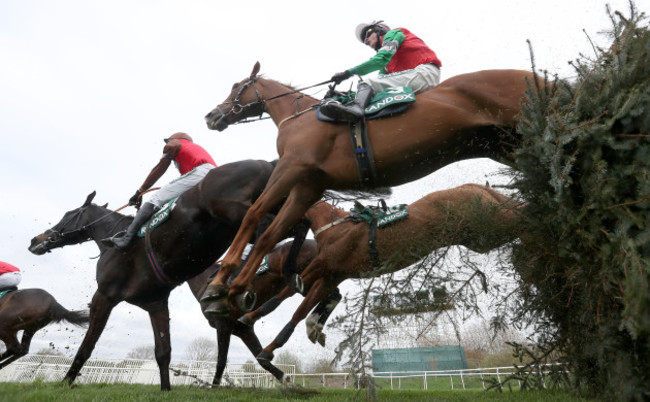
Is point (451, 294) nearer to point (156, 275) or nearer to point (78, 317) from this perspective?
point (156, 275)

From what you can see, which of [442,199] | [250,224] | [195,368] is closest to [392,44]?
[442,199]

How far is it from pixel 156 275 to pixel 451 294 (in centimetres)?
388

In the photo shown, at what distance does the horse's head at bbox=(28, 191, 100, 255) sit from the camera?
294 inches

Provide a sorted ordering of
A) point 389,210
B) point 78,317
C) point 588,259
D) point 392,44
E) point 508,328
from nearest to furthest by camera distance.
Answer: point 588,259 < point 392,44 < point 508,328 < point 389,210 < point 78,317

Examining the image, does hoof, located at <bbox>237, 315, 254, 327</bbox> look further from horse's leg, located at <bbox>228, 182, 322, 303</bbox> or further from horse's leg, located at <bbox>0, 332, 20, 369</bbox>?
horse's leg, located at <bbox>0, 332, 20, 369</bbox>

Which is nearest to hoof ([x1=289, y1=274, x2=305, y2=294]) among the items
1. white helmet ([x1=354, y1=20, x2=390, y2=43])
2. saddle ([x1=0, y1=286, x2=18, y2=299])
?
white helmet ([x1=354, y1=20, x2=390, y2=43])

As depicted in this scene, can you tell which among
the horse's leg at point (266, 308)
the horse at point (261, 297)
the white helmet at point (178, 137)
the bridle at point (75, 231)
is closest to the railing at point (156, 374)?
the horse at point (261, 297)

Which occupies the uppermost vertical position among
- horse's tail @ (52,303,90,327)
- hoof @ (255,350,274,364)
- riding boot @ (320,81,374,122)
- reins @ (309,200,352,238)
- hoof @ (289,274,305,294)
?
riding boot @ (320,81,374,122)

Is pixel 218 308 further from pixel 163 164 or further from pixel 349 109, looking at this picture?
pixel 163 164

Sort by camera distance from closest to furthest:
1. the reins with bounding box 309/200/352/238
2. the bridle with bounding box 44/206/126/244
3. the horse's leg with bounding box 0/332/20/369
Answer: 1. the reins with bounding box 309/200/352/238
2. the bridle with bounding box 44/206/126/244
3. the horse's leg with bounding box 0/332/20/369

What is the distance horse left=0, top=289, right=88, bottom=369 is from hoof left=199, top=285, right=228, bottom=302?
24.4 feet

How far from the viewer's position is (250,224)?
378 cm

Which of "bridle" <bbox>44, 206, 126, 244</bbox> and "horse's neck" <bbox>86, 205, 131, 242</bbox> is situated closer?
"horse's neck" <bbox>86, 205, 131, 242</bbox>

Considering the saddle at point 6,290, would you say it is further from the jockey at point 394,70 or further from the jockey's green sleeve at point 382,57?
the jockey's green sleeve at point 382,57
